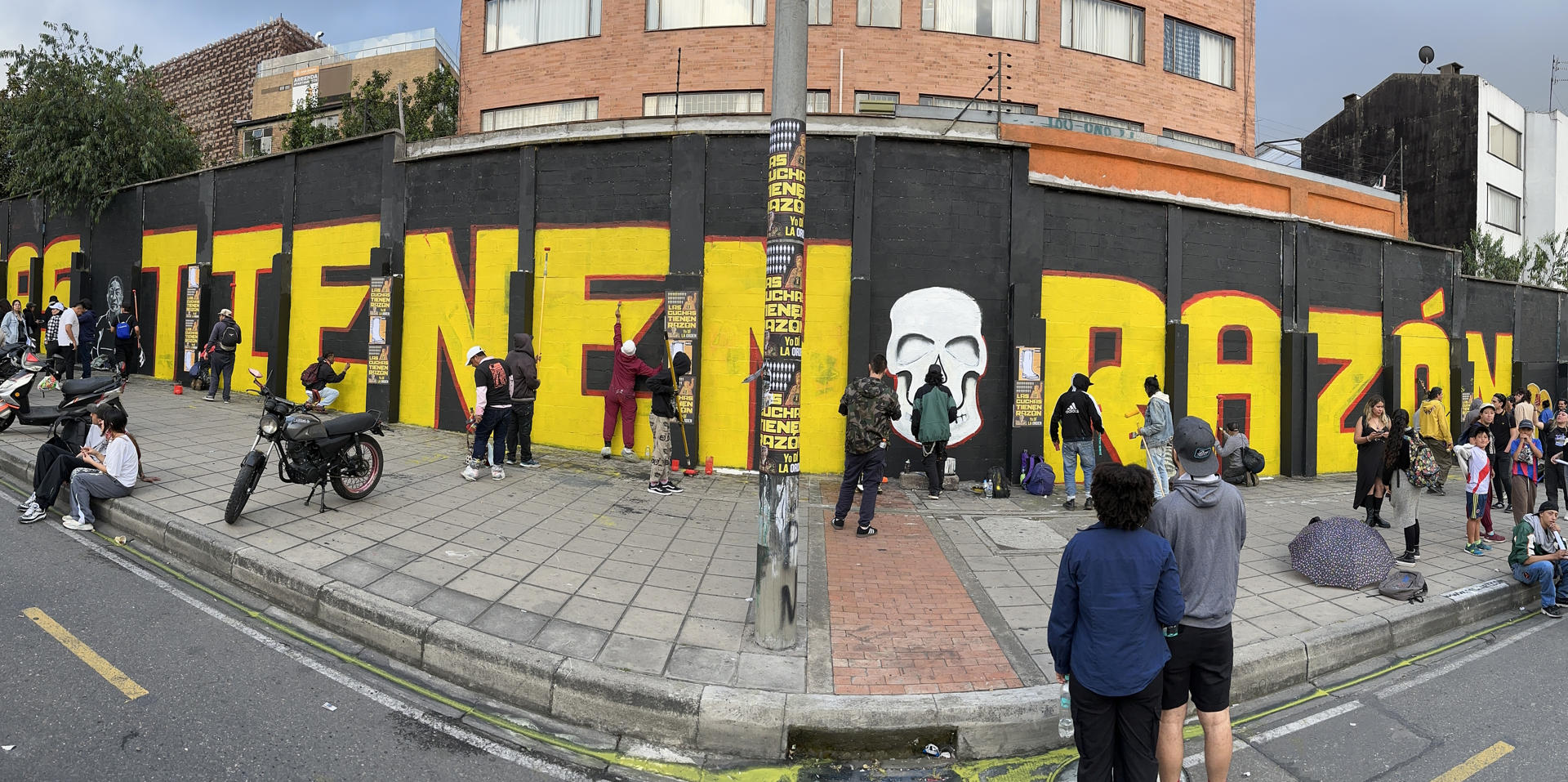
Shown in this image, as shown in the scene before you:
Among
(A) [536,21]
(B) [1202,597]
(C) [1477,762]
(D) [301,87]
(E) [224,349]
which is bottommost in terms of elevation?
(C) [1477,762]

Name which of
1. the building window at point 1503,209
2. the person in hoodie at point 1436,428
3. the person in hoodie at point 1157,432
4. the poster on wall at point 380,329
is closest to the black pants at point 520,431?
the poster on wall at point 380,329

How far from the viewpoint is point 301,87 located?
3594 centimetres

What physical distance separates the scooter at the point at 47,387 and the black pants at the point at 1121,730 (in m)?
8.94

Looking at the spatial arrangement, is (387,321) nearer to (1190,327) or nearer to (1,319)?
(1,319)

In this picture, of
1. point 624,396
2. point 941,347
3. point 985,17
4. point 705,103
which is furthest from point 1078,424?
point 985,17

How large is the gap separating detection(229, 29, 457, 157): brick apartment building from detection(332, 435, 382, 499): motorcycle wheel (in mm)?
32682

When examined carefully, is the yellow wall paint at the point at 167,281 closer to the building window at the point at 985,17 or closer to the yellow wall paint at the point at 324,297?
the yellow wall paint at the point at 324,297

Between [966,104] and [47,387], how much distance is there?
17223 mm

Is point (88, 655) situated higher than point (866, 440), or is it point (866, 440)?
point (866, 440)

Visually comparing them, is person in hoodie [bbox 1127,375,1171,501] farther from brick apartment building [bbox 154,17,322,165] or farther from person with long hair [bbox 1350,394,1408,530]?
brick apartment building [bbox 154,17,322,165]

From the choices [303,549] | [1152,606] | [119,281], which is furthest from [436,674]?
[119,281]

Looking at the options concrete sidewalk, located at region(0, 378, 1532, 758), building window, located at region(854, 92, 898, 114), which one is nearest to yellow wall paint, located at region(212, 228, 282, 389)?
concrete sidewalk, located at region(0, 378, 1532, 758)

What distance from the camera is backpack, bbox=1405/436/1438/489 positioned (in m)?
6.78

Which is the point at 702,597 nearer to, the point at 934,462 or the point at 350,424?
the point at 350,424
